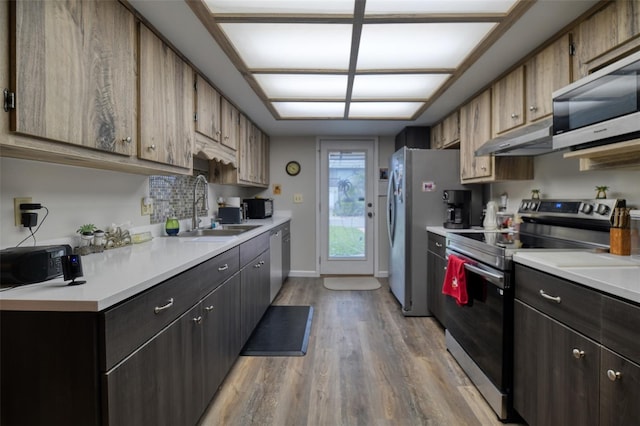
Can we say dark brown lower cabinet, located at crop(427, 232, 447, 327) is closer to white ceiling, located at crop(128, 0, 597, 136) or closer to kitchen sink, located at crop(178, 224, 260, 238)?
white ceiling, located at crop(128, 0, 597, 136)

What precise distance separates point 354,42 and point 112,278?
5.59 ft

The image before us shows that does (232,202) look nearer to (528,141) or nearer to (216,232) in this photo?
(216,232)

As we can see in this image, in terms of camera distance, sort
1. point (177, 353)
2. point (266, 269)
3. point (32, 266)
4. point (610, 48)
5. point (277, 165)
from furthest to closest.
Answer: point (277, 165) → point (266, 269) → point (610, 48) → point (177, 353) → point (32, 266)

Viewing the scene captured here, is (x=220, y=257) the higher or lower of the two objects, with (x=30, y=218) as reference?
lower

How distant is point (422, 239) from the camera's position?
3.05 meters

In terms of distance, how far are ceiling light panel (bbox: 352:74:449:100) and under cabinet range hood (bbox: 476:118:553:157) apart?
65cm

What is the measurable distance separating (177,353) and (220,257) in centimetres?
58

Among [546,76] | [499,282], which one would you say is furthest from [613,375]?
[546,76]

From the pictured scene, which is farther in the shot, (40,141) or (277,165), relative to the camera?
(277,165)

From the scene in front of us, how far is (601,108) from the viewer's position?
133 centimetres

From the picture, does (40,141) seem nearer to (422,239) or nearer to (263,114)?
(263,114)

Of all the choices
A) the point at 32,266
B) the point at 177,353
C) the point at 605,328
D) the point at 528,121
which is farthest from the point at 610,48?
the point at 32,266

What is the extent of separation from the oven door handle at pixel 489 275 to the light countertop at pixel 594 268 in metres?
0.14

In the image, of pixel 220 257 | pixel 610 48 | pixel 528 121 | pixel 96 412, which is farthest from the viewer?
pixel 528 121
